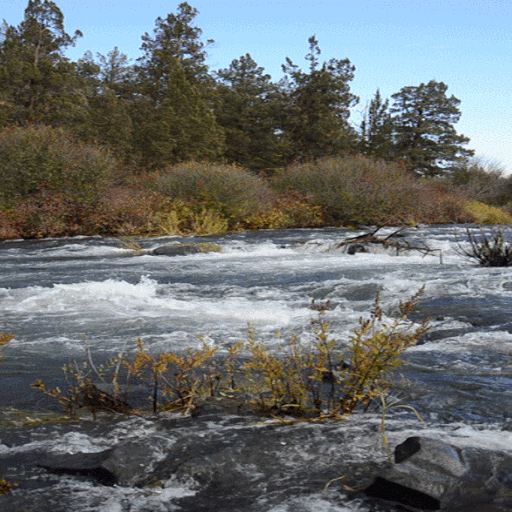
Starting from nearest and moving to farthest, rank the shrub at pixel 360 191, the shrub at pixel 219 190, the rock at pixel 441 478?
the rock at pixel 441 478 → the shrub at pixel 219 190 → the shrub at pixel 360 191

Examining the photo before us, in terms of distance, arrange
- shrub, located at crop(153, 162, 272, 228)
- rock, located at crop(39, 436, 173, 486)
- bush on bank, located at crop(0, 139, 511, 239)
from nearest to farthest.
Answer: rock, located at crop(39, 436, 173, 486) < bush on bank, located at crop(0, 139, 511, 239) < shrub, located at crop(153, 162, 272, 228)

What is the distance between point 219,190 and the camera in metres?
22.1

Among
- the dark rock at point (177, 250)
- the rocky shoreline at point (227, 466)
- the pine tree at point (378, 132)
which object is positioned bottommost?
the rocky shoreline at point (227, 466)

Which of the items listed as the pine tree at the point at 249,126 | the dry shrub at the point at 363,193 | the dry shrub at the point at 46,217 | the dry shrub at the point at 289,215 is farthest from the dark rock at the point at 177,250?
the pine tree at the point at 249,126

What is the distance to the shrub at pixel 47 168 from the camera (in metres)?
19.8

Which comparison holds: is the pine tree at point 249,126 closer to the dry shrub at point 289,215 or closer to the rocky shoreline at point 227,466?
the dry shrub at point 289,215

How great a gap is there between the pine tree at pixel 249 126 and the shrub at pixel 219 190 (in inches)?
784

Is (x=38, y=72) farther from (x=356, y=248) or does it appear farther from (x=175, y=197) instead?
(x=356, y=248)

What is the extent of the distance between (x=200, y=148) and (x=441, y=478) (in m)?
36.3

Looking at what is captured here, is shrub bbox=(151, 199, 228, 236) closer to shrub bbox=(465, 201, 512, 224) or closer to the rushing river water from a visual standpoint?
the rushing river water

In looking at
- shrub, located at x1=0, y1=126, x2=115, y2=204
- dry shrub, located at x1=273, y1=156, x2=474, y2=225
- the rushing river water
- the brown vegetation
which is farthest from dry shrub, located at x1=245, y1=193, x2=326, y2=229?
the rushing river water

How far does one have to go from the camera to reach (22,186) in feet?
65.1

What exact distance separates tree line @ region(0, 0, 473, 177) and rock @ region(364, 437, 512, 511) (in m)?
33.4

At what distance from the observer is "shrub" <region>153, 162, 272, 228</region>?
22078 millimetres
